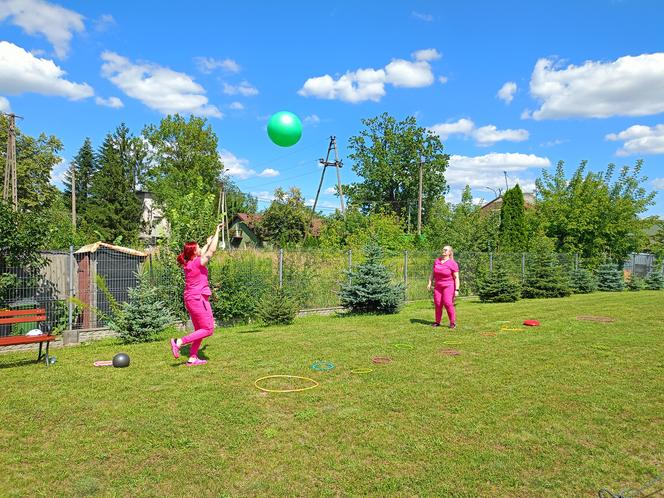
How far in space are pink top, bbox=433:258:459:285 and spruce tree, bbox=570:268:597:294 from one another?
13628 millimetres

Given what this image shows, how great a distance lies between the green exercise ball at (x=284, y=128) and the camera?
9.45 m

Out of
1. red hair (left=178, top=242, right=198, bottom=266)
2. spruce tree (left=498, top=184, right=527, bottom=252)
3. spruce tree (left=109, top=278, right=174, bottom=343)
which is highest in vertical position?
spruce tree (left=498, top=184, right=527, bottom=252)

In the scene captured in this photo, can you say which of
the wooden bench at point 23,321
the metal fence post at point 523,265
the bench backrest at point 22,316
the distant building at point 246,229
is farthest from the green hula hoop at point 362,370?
the distant building at point 246,229

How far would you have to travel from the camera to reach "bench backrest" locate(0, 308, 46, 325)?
696 cm

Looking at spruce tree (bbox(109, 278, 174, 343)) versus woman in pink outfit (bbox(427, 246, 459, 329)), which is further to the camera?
woman in pink outfit (bbox(427, 246, 459, 329))

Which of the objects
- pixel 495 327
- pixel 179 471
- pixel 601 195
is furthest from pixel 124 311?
pixel 601 195

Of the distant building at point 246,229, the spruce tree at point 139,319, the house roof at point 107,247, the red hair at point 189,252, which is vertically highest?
the distant building at point 246,229

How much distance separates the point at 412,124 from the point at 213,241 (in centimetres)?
4673

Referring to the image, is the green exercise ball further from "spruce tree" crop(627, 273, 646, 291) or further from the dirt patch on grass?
"spruce tree" crop(627, 273, 646, 291)

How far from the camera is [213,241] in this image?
6930 millimetres

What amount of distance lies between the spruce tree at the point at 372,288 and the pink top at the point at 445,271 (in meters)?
2.62

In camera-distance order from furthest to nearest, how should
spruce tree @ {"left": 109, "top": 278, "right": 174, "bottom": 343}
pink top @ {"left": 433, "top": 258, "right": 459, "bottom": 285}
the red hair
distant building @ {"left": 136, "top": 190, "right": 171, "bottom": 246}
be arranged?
distant building @ {"left": 136, "top": 190, "right": 171, "bottom": 246} → pink top @ {"left": 433, "top": 258, "right": 459, "bottom": 285} → spruce tree @ {"left": 109, "top": 278, "right": 174, "bottom": 343} → the red hair

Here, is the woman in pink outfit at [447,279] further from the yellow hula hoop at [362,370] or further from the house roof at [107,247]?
the house roof at [107,247]

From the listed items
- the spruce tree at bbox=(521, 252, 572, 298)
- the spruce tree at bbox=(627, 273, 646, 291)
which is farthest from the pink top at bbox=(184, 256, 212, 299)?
the spruce tree at bbox=(627, 273, 646, 291)
